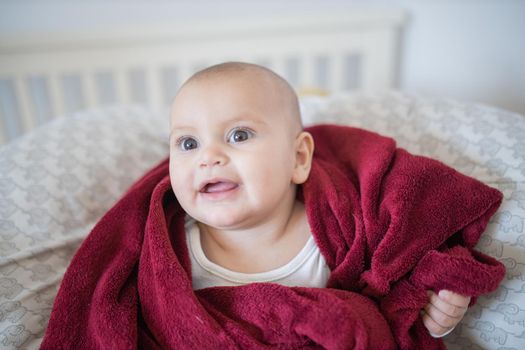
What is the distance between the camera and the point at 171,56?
1646mm

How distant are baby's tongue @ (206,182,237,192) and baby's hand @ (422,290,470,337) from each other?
41 centimetres

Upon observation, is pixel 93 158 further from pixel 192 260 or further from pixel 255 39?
pixel 255 39

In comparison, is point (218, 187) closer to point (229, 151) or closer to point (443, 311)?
point (229, 151)

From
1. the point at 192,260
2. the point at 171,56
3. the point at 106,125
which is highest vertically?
the point at 171,56

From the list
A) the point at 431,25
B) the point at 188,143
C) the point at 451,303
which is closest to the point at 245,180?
the point at 188,143

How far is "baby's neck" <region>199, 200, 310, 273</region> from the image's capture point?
0.85 metres

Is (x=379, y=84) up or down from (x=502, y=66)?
down

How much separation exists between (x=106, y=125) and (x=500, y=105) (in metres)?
1.43

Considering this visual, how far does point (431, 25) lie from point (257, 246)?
4.20ft

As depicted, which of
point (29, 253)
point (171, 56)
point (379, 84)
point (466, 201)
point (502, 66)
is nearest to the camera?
point (466, 201)

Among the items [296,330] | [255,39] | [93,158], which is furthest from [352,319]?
[255,39]

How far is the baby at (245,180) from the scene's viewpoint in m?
0.75

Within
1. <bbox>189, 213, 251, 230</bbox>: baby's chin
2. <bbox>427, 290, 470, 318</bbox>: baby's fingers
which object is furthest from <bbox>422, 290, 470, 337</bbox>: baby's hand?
<bbox>189, 213, 251, 230</bbox>: baby's chin

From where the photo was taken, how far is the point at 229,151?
2.49 feet
